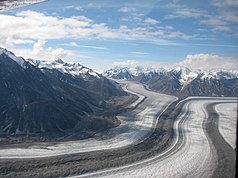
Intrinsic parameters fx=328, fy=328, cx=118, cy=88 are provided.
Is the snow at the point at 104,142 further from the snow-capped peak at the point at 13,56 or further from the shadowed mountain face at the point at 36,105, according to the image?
the snow-capped peak at the point at 13,56

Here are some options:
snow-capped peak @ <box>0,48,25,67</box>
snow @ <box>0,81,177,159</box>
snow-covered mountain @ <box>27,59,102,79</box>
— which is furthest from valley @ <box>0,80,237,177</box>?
snow-covered mountain @ <box>27,59,102,79</box>

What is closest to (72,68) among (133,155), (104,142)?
(104,142)

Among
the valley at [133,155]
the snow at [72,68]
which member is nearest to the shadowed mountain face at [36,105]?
the valley at [133,155]

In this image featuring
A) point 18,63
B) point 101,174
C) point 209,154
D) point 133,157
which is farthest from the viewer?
point 18,63

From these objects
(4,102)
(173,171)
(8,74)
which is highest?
(8,74)

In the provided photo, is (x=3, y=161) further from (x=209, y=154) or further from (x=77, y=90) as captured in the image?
(x=77, y=90)

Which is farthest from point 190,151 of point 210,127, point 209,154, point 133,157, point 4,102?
point 4,102

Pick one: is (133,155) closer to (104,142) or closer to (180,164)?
(180,164)

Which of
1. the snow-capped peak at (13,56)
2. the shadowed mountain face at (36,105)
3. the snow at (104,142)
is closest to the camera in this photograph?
the snow at (104,142)

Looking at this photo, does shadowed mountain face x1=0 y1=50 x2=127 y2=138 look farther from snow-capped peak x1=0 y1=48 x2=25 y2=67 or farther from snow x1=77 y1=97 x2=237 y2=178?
snow x1=77 y1=97 x2=237 y2=178
